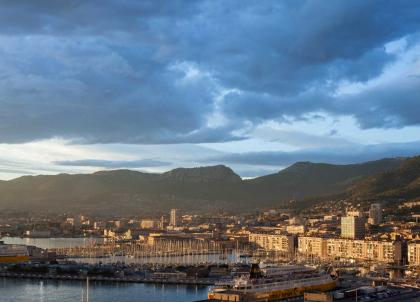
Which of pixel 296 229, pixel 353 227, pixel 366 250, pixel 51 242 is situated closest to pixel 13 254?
pixel 366 250

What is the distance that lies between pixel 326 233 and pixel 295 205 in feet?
196

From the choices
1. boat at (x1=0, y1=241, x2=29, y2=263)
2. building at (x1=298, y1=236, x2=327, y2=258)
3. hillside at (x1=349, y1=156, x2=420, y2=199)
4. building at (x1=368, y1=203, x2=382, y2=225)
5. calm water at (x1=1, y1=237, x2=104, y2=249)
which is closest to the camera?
boat at (x1=0, y1=241, x2=29, y2=263)

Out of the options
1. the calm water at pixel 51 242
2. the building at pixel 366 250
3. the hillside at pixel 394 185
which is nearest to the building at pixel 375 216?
the building at pixel 366 250

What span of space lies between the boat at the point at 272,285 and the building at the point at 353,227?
4068cm

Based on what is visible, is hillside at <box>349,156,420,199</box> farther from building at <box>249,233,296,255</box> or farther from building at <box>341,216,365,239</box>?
building at <box>249,233,296,255</box>

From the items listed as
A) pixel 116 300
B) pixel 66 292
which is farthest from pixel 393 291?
pixel 66 292

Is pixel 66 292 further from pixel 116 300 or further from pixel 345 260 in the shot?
pixel 345 260

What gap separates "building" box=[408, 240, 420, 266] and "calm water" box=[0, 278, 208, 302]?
2167 cm

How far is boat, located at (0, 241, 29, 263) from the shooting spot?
2275 inches

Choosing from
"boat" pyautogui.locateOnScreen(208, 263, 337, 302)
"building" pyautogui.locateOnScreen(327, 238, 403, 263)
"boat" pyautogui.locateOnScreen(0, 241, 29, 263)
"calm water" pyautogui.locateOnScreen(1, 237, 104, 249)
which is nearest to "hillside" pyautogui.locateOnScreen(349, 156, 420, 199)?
"building" pyautogui.locateOnScreen(327, 238, 403, 263)

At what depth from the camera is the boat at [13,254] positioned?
57781mm

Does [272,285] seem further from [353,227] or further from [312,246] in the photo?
[353,227]

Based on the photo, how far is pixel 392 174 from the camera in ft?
417

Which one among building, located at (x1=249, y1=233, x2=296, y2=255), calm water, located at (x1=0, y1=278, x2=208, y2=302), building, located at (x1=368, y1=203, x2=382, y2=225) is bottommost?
calm water, located at (x1=0, y1=278, x2=208, y2=302)
